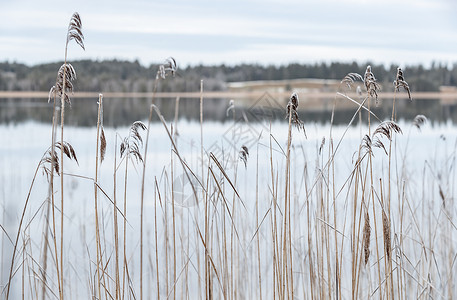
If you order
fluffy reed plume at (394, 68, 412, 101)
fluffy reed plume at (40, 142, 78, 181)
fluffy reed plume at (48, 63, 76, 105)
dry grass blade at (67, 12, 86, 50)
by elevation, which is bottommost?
fluffy reed plume at (40, 142, 78, 181)

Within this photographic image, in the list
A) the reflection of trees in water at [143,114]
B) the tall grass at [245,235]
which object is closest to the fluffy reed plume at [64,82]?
the tall grass at [245,235]

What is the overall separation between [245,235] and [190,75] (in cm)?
3252

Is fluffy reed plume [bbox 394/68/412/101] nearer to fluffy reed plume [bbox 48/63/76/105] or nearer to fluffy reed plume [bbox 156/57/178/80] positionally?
fluffy reed plume [bbox 156/57/178/80]

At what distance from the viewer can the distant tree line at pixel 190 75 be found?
31047 mm

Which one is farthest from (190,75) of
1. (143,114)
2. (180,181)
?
(180,181)

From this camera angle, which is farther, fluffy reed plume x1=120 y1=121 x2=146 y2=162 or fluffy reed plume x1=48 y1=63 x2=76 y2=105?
fluffy reed plume x1=120 y1=121 x2=146 y2=162

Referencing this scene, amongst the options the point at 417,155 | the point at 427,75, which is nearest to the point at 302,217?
the point at 417,155

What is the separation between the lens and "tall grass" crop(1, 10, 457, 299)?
1769 mm

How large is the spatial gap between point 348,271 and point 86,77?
30.6 m

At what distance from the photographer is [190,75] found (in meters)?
35.5

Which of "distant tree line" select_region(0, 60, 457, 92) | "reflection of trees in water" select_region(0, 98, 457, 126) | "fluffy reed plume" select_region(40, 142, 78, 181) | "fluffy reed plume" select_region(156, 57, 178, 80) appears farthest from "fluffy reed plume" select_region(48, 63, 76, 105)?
"distant tree line" select_region(0, 60, 457, 92)

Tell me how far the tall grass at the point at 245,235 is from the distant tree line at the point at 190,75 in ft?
81.0

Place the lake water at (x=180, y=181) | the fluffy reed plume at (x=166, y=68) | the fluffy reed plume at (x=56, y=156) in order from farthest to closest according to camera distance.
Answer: the lake water at (x=180, y=181), the fluffy reed plume at (x=166, y=68), the fluffy reed plume at (x=56, y=156)

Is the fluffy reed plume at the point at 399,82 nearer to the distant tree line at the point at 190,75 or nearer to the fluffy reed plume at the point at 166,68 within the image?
the fluffy reed plume at the point at 166,68
